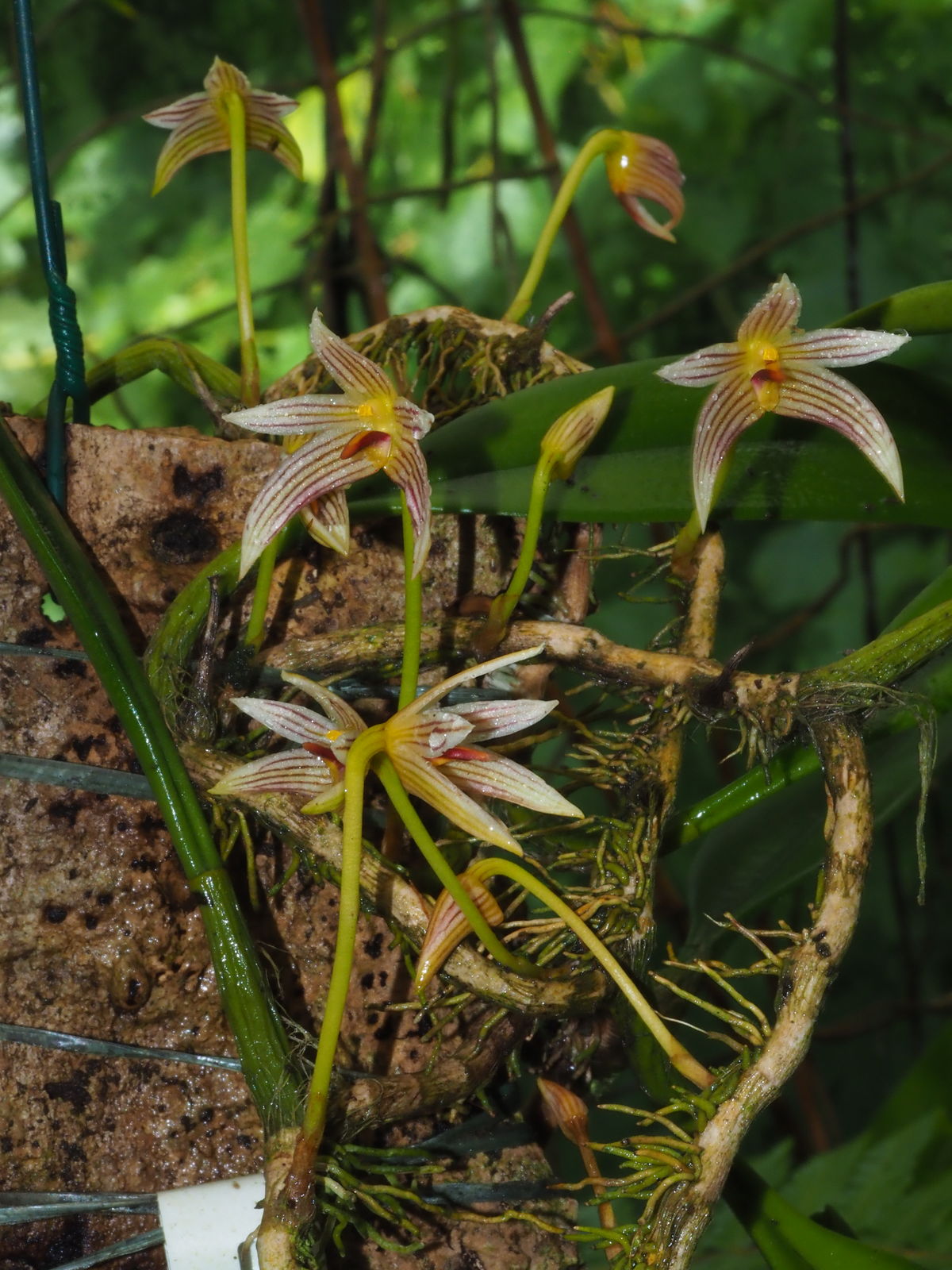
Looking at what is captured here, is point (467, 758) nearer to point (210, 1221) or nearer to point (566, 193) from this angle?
point (210, 1221)

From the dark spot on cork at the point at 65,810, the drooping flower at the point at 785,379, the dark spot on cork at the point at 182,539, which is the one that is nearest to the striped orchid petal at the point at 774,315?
the drooping flower at the point at 785,379

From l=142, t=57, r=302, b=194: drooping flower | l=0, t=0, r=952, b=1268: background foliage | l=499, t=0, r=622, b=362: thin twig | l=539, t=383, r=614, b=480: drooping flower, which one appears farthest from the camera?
l=0, t=0, r=952, b=1268: background foliage

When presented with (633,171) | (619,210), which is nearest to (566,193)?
(633,171)

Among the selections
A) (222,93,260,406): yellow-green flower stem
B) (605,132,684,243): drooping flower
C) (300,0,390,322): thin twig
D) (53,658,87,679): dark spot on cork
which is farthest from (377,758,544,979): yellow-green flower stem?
(300,0,390,322): thin twig

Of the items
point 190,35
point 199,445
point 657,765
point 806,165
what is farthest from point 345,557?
point 806,165

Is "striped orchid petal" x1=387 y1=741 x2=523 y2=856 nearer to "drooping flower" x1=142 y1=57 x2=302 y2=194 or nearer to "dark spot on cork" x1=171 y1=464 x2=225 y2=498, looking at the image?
"dark spot on cork" x1=171 y1=464 x2=225 y2=498

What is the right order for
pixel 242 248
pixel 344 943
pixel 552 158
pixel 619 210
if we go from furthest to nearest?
pixel 619 210 → pixel 552 158 → pixel 242 248 → pixel 344 943

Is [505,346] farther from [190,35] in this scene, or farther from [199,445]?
[190,35]

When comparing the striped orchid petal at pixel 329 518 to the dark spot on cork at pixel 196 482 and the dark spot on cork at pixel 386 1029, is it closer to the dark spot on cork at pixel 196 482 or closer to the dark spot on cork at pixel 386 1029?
the dark spot on cork at pixel 196 482

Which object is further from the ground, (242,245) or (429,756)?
(242,245)
